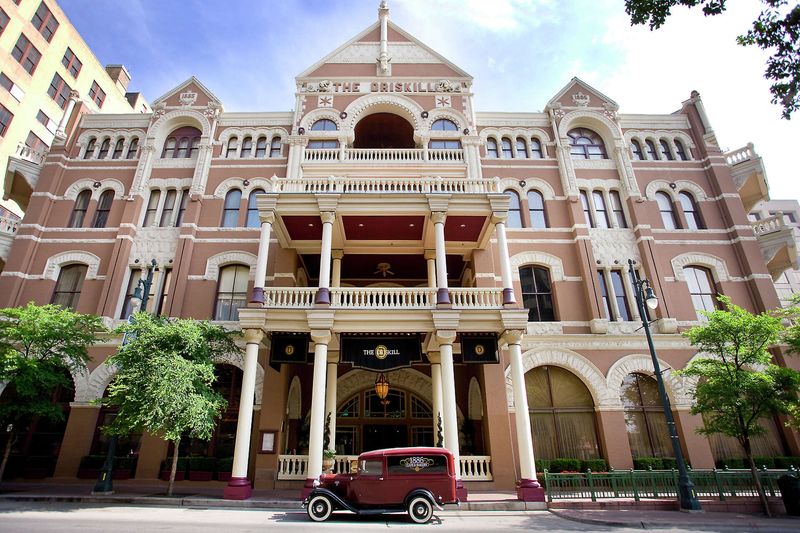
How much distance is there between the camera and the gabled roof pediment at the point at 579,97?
901 inches

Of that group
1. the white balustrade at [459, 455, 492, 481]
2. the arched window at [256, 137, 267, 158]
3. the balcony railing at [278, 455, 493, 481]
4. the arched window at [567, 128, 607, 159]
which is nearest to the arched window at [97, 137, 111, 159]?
the arched window at [256, 137, 267, 158]

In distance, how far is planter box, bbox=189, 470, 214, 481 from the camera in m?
15.9

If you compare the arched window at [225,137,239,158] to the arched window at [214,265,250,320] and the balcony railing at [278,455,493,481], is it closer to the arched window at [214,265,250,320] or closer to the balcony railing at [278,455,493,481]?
the arched window at [214,265,250,320]

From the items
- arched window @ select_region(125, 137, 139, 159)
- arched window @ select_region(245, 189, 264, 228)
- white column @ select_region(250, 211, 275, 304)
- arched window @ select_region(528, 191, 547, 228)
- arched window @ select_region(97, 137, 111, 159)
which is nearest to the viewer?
white column @ select_region(250, 211, 275, 304)

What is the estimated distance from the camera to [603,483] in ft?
41.0

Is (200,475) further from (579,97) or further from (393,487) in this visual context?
(579,97)

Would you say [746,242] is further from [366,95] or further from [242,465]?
[242,465]

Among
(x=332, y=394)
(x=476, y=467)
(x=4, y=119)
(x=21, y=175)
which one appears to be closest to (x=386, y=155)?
(x=332, y=394)

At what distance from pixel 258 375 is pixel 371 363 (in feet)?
17.1

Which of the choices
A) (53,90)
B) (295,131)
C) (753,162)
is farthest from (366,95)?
(53,90)

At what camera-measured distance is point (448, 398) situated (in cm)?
1329

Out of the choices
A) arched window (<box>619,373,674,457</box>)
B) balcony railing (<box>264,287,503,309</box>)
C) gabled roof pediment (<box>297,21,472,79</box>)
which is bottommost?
arched window (<box>619,373,674,457</box>)

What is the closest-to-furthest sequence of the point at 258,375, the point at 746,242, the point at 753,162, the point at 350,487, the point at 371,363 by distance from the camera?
1. the point at 350,487
2. the point at 371,363
3. the point at 258,375
4. the point at 746,242
5. the point at 753,162

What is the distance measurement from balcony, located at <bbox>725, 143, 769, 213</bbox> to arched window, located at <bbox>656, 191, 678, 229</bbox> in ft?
11.9
